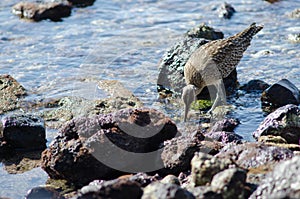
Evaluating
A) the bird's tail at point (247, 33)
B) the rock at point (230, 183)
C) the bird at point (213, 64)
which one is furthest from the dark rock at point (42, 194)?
the bird's tail at point (247, 33)

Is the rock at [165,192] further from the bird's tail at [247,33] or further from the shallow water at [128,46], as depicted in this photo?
the bird's tail at [247,33]

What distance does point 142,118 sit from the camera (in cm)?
762

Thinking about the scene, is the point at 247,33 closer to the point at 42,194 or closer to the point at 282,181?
the point at 42,194

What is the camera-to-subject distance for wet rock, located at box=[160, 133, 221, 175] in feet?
23.8

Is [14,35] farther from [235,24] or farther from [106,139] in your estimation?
[106,139]

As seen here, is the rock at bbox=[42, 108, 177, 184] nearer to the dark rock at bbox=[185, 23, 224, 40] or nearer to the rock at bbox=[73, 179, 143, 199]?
the rock at bbox=[73, 179, 143, 199]

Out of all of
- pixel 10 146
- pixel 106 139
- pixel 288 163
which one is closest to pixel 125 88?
pixel 10 146

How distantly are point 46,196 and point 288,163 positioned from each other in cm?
271

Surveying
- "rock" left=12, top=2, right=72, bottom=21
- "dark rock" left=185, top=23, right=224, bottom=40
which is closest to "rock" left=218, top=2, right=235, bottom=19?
"dark rock" left=185, top=23, right=224, bottom=40

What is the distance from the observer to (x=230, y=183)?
561 centimetres

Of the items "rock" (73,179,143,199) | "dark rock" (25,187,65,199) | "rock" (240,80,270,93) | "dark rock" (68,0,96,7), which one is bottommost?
"rock" (240,80,270,93)

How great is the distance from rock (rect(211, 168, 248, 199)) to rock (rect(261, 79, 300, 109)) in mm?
4171

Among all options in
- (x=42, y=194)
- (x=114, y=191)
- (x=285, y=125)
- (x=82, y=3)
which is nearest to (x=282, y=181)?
(x=114, y=191)

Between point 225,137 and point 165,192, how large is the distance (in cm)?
284
